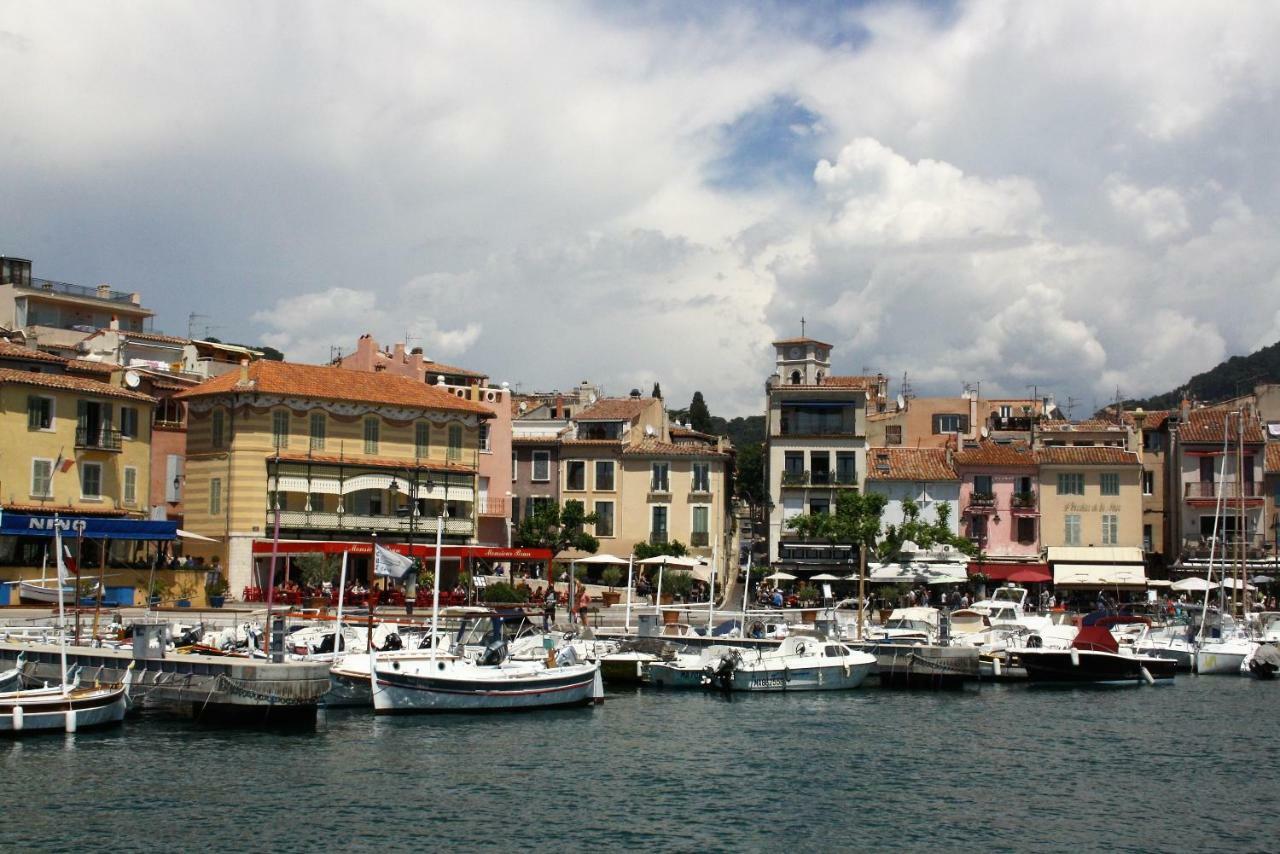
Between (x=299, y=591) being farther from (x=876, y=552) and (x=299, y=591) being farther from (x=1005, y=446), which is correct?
(x=1005, y=446)

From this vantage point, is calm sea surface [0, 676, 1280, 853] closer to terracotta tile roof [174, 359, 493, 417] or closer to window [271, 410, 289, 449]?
window [271, 410, 289, 449]

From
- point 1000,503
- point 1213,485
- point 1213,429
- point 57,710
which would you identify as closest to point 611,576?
point 1000,503

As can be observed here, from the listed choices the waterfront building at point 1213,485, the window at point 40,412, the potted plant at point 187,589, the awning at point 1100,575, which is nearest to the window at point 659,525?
the awning at point 1100,575

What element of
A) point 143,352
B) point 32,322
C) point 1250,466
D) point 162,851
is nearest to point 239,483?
point 143,352

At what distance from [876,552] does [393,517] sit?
27.5 meters

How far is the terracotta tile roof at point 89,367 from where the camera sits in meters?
74.2

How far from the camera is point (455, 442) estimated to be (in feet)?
262

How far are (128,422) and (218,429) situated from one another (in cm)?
442

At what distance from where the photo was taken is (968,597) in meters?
82.8

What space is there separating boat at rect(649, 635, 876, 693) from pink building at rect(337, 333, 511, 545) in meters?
29.6

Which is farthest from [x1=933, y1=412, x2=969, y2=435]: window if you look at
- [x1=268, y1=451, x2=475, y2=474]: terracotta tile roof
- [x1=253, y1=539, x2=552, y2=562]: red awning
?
[x1=253, y1=539, x2=552, y2=562]: red awning

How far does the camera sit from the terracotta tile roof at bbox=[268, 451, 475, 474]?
73250 millimetres

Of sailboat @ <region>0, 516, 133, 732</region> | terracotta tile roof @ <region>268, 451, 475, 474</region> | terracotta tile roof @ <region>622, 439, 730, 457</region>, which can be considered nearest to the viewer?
sailboat @ <region>0, 516, 133, 732</region>

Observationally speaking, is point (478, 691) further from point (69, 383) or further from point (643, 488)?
point (643, 488)
